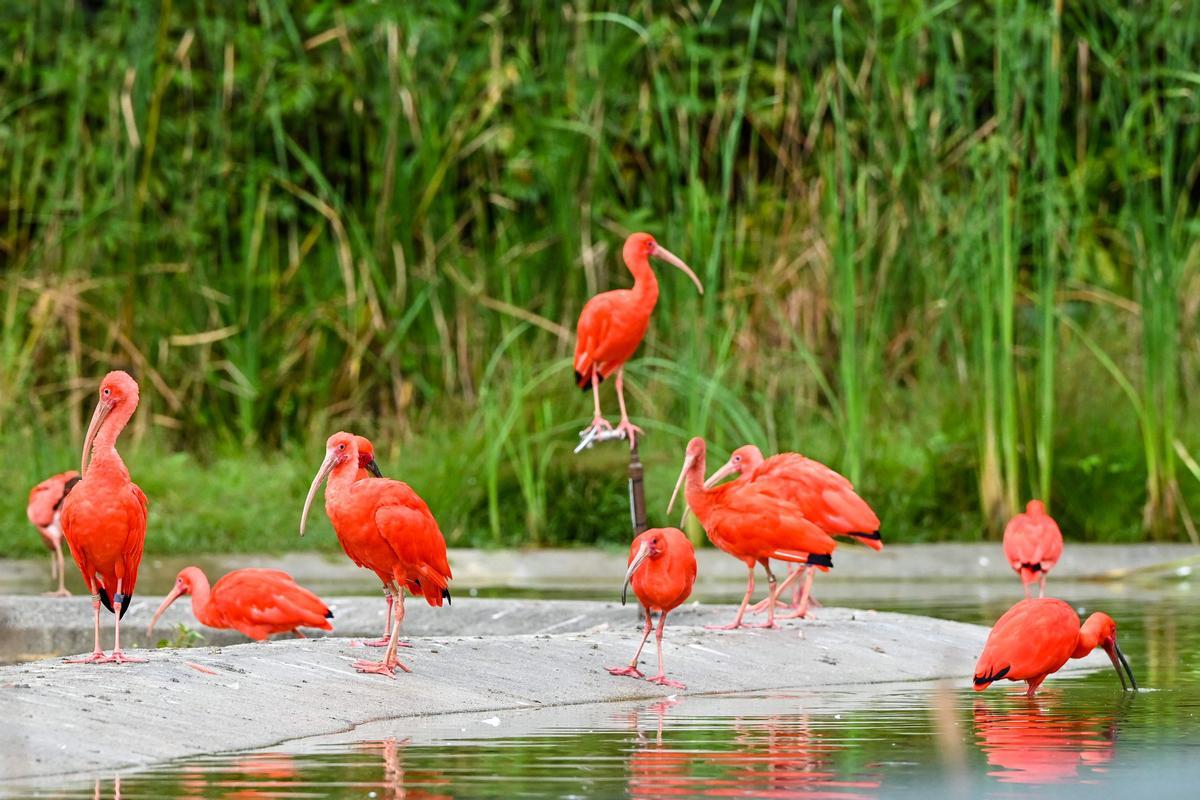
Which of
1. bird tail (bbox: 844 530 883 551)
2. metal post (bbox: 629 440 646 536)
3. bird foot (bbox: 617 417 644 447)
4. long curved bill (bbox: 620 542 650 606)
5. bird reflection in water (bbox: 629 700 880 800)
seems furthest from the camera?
bird foot (bbox: 617 417 644 447)

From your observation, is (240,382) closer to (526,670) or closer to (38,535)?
(38,535)

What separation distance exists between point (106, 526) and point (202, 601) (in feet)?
5.70

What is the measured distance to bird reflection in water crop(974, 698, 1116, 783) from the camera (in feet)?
18.6

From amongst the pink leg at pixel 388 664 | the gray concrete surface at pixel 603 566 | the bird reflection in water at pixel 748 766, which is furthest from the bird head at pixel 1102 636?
the gray concrete surface at pixel 603 566

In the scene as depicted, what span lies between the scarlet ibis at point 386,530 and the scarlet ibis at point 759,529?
4.89 feet

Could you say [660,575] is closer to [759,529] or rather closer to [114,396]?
[759,529]

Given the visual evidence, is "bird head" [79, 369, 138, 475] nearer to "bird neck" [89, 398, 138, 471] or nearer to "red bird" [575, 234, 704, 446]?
"bird neck" [89, 398, 138, 471]

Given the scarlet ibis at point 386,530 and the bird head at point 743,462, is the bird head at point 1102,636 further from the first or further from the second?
the bird head at point 743,462

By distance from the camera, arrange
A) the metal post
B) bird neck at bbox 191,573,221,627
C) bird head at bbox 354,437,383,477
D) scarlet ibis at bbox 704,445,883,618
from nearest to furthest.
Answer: bird head at bbox 354,437,383,477 < bird neck at bbox 191,573,221,627 < scarlet ibis at bbox 704,445,883,618 < the metal post

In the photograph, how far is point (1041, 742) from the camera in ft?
20.6

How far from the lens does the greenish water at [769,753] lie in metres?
5.42

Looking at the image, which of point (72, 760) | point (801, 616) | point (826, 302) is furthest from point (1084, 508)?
point (72, 760)

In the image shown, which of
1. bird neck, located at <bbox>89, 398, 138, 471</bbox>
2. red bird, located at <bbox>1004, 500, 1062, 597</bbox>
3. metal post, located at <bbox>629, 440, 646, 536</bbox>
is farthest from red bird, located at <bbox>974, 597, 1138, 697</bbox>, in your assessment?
bird neck, located at <bbox>89, 398, 138, 471</bbox>

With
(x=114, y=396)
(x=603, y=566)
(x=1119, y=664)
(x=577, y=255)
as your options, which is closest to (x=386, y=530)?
(x=114, y=396)
